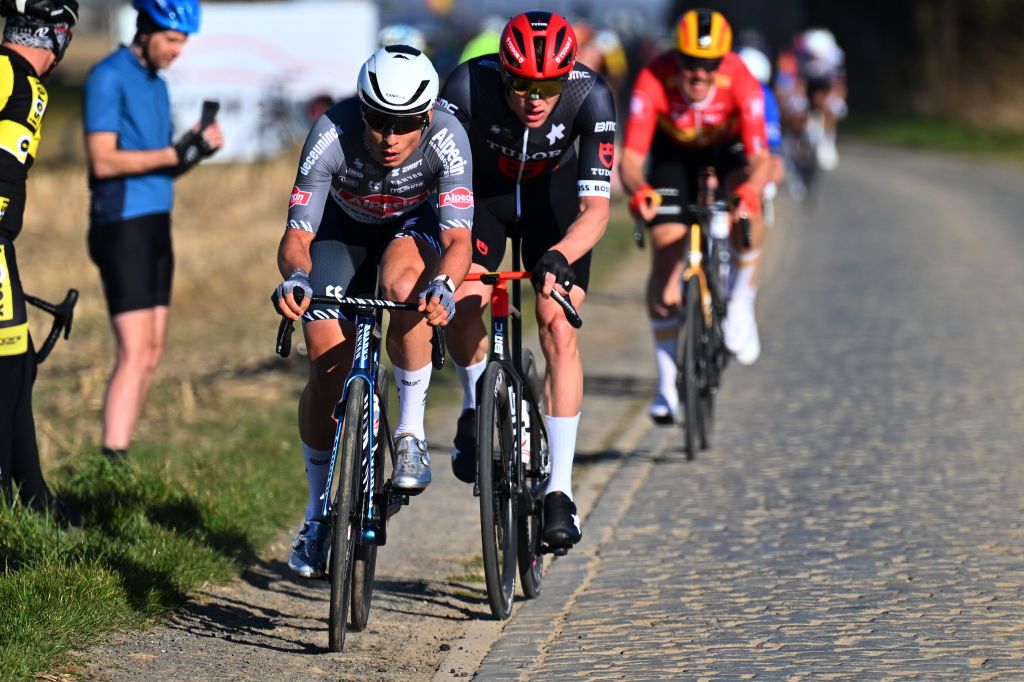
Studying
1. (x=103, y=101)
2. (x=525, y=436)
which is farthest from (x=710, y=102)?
(x=525, y=436)

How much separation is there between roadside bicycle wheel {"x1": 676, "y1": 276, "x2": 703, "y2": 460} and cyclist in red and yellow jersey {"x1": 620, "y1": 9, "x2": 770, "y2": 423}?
0.18 metres

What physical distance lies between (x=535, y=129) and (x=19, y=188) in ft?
6.26

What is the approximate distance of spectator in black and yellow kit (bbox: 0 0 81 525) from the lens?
577 cm

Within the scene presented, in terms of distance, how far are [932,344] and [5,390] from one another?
24.1 feet

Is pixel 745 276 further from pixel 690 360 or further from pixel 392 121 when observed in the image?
pixel 392 121

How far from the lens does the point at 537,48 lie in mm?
6074

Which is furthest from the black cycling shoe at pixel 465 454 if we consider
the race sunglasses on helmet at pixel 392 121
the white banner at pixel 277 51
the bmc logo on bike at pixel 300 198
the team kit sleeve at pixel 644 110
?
the white banner at pixel 277 51

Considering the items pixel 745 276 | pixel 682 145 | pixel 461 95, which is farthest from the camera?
pixel 745 276

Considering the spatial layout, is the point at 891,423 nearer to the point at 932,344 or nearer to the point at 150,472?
the point at 932,344

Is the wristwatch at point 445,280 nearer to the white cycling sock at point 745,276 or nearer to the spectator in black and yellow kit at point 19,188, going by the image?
the spectator in black and yellow kit at point 19,188

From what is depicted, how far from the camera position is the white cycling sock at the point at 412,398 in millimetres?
5812

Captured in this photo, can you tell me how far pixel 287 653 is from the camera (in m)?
5.48

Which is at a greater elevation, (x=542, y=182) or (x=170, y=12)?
(x=170, y=12)

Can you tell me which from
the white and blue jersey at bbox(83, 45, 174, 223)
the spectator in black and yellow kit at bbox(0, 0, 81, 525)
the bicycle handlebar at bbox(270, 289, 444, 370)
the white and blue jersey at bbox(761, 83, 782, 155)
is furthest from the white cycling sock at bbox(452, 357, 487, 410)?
the white and blue jersey at bbox(761, 83, 782, 155)
